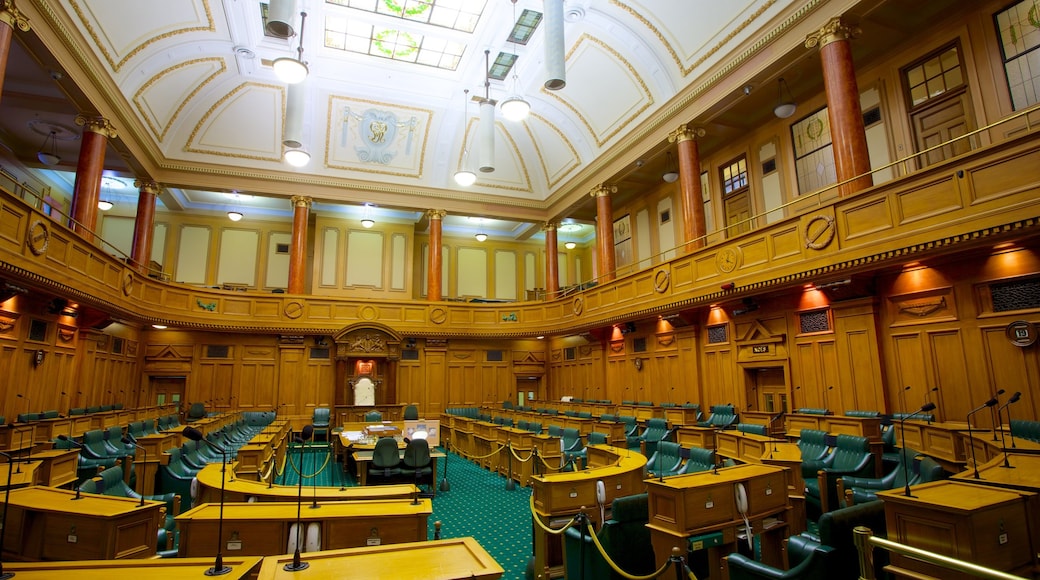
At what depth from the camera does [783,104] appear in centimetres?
1035

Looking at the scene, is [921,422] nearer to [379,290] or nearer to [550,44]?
[550,44]

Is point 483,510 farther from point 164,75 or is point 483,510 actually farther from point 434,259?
point 164,75

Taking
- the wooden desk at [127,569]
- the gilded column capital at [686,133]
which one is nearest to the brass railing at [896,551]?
the wooden desk at [127,569]

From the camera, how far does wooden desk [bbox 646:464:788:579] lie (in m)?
3.63

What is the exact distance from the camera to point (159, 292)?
1401cm

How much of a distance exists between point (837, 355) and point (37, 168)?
→ 65.8 ft

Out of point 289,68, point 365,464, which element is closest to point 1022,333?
point 365,464

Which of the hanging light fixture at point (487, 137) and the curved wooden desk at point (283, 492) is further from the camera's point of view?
the hanging light fixture at point (487, 137)

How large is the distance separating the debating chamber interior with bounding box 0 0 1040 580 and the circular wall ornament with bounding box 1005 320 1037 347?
0.04m

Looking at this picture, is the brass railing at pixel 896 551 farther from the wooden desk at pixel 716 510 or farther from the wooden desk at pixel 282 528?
the wooden desk at pixel 282 528

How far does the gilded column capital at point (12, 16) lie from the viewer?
8000 millimetres

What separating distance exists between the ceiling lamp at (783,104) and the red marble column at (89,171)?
14025mm

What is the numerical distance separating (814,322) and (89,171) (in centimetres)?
1491

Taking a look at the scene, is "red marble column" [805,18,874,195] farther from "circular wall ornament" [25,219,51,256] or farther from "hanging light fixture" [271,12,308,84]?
"circular wall ornament" [25,219,51,256]
